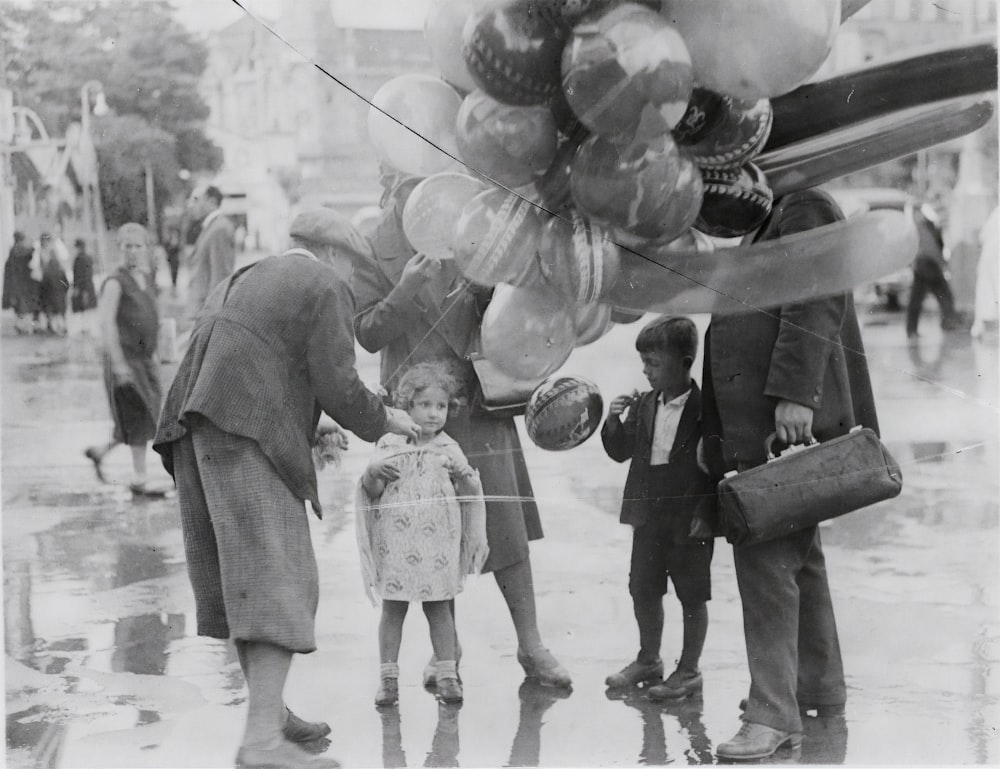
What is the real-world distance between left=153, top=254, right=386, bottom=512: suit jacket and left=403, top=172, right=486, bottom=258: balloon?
0.24 meters

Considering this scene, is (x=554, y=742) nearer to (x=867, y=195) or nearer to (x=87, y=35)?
(x=867, y=195)

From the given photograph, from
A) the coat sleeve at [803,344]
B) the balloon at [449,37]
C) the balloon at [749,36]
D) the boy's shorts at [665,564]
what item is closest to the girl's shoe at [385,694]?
the boy's shorts at [665,564]

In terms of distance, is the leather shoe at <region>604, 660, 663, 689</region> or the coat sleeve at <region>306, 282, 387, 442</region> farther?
the leather shoe at <region>604, 660, 663, 689</region>

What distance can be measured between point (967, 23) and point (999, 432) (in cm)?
96

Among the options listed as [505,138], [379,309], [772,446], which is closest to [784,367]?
[772,446]

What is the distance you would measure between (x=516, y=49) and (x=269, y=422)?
981 mm

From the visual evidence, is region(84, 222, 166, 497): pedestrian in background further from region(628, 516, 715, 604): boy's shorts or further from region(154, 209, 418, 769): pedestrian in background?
region(628, 516, 715, 604): boy's shorts

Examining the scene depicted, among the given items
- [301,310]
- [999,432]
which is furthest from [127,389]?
[999,432]

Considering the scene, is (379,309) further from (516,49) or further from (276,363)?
(516,49)

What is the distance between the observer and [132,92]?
3273mm

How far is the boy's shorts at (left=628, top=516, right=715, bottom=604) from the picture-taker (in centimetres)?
345

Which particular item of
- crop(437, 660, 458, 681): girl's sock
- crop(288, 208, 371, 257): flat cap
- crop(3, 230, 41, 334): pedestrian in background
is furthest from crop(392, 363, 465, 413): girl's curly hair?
crop(3, 230, 41, 334): pedestrian in background

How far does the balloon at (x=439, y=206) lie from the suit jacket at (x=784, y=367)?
0.65 metres

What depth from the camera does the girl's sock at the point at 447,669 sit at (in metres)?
3.46
